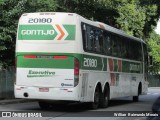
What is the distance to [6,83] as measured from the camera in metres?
24.0

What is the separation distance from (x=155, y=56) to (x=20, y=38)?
56.9 metres

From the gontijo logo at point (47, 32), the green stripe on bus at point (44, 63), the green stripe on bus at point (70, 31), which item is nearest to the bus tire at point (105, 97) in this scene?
the green stripe on bus at point (44, 63)

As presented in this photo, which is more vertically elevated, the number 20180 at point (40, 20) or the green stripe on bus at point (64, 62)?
the number 20180 at point (40, 20)

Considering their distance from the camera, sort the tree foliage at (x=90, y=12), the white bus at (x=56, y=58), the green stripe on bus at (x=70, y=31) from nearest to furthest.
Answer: the white bus at (x=56, y=58), the green stripe on bus at (x=70, y=31), the tree foliage at (x=90, y=12)

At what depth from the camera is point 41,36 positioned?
16609mm

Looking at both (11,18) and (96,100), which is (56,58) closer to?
(96,100)

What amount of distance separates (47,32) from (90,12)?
14.6 metres

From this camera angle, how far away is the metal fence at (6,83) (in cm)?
2358

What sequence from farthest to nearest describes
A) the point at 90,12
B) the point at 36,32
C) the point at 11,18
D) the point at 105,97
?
the point at 90,12 → the point at 11,18 → the point at 105,97 → the point at 36,32

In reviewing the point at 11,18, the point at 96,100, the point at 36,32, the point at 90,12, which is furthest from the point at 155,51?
the point at 36,32

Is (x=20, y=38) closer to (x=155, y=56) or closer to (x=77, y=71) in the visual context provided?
(x=77, y=71)

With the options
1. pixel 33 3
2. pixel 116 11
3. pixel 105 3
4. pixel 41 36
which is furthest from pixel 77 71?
pixel 116 11

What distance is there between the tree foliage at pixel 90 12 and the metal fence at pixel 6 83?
0.50m

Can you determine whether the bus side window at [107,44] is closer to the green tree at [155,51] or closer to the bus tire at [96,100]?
the bus tire at [96,100]
